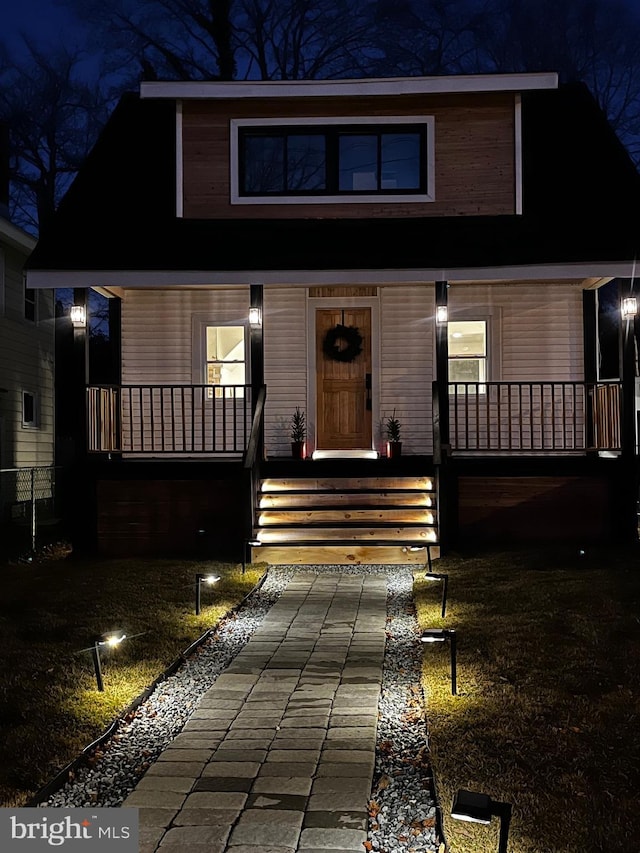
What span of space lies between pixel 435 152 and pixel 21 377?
10.5 m

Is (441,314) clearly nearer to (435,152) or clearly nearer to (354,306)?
(354,306)

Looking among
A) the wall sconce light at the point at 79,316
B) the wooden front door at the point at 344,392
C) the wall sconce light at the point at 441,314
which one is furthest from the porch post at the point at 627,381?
the wall sconce light at the point at 79,316

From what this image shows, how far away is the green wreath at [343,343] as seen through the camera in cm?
1271

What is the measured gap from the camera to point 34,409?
18.8 metres

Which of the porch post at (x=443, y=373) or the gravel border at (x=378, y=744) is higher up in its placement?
the porch post at (x=443, y=373)

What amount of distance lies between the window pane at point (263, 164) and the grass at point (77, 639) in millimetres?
5609

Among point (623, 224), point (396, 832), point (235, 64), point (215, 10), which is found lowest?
point (396, 832)

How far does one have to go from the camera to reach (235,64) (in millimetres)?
24250

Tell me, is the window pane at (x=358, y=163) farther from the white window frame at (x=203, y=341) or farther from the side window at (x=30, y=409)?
the side window at (x=30, y=409)

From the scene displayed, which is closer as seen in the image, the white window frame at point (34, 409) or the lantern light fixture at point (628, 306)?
the lantern light fixture at point (628, 306)

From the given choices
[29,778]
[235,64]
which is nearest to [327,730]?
[29,778]

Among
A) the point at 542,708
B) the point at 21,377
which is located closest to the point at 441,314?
the point at 542,708

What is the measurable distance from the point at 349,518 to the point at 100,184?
6.32 m

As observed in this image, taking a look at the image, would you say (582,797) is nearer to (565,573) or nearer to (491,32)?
(565,573)
